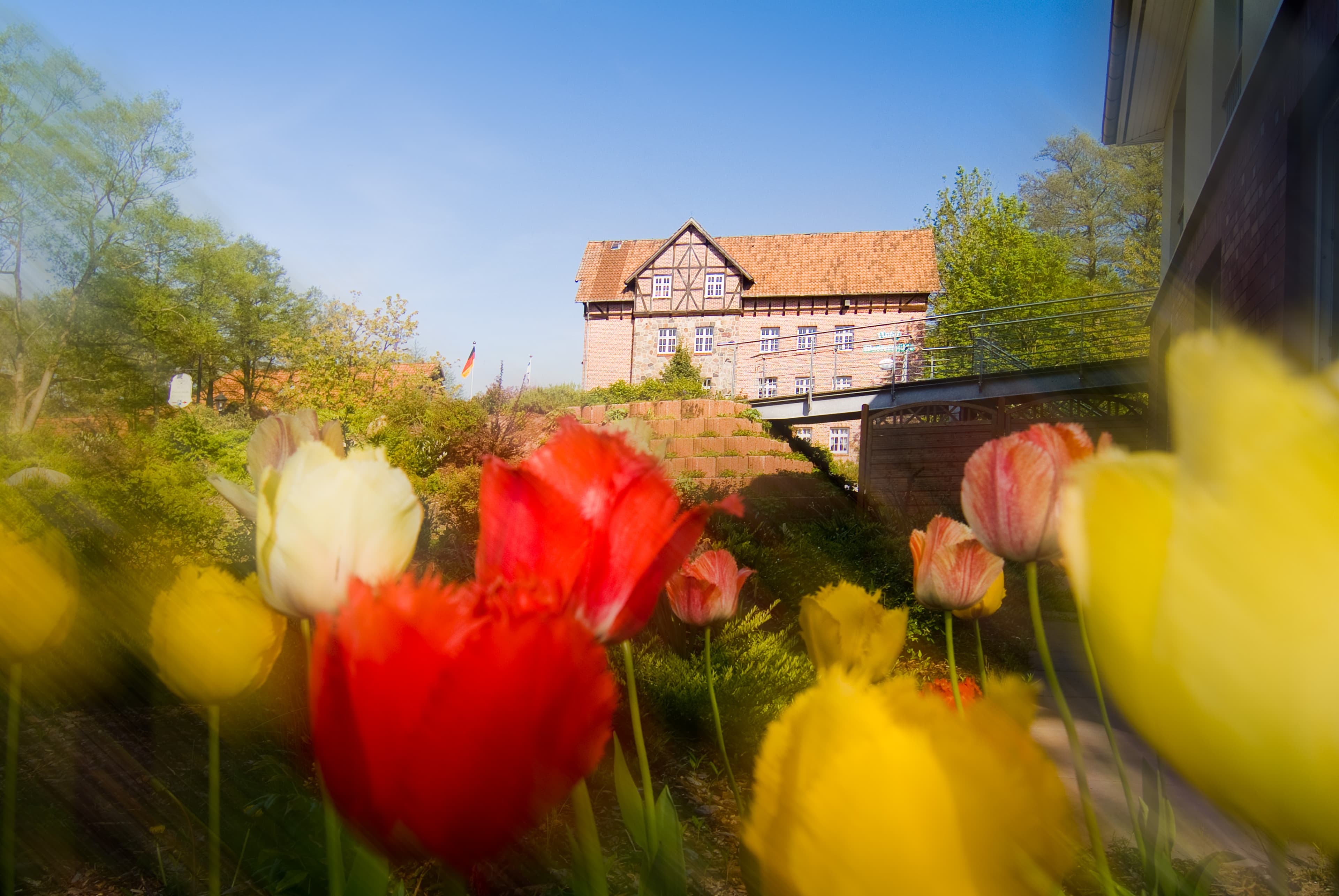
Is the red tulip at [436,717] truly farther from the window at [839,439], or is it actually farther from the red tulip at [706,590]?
the window at [839,439]

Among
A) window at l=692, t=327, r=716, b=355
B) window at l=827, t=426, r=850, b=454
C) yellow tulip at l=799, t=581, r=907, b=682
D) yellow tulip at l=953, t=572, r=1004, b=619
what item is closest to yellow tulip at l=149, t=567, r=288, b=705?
yellow tulip at l=799, t=581, r=907, b=682

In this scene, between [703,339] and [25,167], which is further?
[703,339]

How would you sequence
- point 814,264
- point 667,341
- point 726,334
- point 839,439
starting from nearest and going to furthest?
point 839,439, point 667,341, point 726,334, point 814,264

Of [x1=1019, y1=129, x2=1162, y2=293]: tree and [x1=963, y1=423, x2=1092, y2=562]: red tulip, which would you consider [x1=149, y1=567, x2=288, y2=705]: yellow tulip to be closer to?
[x1=963, y1=423, x2=1092, y2=562]: red tulip

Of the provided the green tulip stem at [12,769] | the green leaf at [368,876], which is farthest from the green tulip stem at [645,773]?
the green tulip stem at [12,769]

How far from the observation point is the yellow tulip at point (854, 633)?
602mm

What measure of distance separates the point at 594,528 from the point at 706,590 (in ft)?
1.82

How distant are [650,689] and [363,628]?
11.0ft

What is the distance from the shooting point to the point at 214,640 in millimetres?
484

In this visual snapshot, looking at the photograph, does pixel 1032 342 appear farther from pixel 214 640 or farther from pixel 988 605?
pixel 214 640

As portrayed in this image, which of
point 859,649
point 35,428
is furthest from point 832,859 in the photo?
point 35,428

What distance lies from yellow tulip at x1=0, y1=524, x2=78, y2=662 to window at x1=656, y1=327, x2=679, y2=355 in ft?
93.3

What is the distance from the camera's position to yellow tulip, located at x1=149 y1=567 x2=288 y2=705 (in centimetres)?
48


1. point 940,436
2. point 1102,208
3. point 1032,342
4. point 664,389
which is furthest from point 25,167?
point 1102,208
